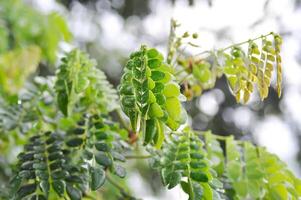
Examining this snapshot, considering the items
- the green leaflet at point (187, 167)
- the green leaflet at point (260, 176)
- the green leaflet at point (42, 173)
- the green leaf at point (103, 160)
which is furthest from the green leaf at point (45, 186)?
the green leaflet at point (260, 176)

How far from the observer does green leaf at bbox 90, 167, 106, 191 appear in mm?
989

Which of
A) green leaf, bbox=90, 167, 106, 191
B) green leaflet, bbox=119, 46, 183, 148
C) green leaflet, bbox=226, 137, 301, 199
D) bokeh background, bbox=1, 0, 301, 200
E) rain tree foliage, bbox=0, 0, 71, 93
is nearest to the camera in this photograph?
green leaflet, bbox=119, 46, 183, 148

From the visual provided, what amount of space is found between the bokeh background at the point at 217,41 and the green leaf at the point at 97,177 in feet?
6.65

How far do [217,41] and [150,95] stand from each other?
7.99 feet

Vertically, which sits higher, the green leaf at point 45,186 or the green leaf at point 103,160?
the green leaf at point 103,160

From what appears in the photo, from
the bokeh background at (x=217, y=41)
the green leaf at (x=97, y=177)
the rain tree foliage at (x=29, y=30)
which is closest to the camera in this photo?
the green leaf at (x=97, y=177)

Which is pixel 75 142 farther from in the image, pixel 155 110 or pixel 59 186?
pixel 155 110

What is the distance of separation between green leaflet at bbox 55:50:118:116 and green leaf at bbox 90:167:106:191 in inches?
7.8

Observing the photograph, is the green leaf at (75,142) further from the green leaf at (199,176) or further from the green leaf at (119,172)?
the green leaf at (199,176)

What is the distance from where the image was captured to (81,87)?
1.15 m

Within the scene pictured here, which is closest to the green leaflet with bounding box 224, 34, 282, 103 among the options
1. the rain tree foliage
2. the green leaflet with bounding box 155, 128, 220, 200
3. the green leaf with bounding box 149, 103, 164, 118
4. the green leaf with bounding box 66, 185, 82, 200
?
the green leaflet with bounding box 155, 128, 220, 200

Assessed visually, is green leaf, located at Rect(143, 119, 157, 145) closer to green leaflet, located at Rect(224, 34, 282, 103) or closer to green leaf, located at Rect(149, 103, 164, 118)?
green leaf, located at Rect(149, 103, 164, 118)

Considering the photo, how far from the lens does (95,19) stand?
3.61 metres

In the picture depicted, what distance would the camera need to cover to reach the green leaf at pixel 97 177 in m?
0.99
